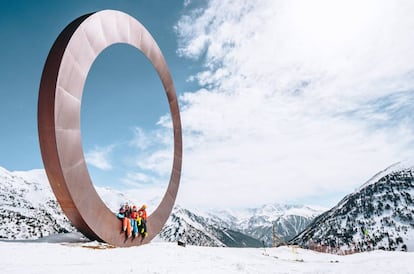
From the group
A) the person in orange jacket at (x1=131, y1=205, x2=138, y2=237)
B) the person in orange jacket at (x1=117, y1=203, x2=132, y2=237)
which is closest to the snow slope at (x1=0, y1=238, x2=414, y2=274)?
the person in orange jacket at (x1=117, y1=203, x2=132, y2=237)

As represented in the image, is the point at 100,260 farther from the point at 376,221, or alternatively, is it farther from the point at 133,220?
the point at 376,221

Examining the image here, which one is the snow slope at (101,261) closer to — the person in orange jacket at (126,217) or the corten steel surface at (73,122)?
the corten steel surface at (73,122)

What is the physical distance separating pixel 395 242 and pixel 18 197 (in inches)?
5841

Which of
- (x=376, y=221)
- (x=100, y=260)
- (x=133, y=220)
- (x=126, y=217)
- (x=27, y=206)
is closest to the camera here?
(x=100, y=260)

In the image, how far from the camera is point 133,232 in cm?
1527

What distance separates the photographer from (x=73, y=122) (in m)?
12.0

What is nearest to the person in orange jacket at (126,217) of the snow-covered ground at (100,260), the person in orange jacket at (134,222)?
the person in orange jacket at (134,222)

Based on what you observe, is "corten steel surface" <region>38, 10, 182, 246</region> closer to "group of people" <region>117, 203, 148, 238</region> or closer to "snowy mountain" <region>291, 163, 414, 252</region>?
"group of people" <region>117, 203, 148, 238</region>

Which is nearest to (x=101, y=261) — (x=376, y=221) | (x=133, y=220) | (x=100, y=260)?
(x=100, y=260)

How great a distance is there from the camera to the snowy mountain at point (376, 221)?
413ft

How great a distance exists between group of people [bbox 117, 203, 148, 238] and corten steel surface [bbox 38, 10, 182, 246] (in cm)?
36

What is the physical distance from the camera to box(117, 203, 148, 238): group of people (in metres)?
14.6

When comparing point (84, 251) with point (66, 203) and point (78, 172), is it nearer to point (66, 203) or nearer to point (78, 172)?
point (66, 203)

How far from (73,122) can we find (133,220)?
5678 mm
